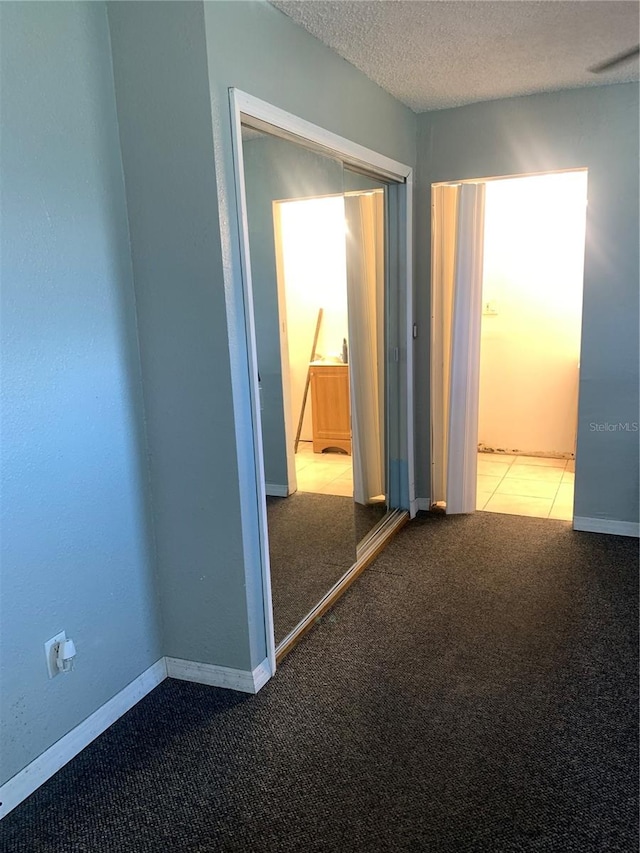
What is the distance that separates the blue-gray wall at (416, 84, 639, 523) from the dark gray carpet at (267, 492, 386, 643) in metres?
1.48

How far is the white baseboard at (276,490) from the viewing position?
97.2 inches

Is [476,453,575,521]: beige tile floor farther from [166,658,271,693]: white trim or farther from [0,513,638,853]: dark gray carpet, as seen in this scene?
[166,658,271,693]: white trim

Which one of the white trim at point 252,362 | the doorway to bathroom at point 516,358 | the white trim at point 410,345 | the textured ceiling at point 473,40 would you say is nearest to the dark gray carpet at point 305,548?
the white trim at point 252,362

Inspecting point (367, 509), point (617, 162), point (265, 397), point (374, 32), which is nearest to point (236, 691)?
point (265, 397)

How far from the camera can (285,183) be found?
246cm

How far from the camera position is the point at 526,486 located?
449 centimetres

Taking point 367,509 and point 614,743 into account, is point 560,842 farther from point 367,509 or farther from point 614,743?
point 367,509

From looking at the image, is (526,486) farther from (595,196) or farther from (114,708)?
(114,708)

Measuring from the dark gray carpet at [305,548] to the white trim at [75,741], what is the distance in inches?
20.6

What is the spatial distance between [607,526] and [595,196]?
1.82 metres

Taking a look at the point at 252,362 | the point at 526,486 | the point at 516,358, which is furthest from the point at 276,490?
the point at 516,358

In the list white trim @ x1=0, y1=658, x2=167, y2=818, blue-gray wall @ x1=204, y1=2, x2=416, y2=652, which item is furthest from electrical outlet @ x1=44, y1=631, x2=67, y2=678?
blue-gray wall @ x1=204, y1=2, x2=416, y2=652

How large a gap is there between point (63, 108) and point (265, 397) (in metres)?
1.16

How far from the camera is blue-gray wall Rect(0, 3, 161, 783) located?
1.73 m
